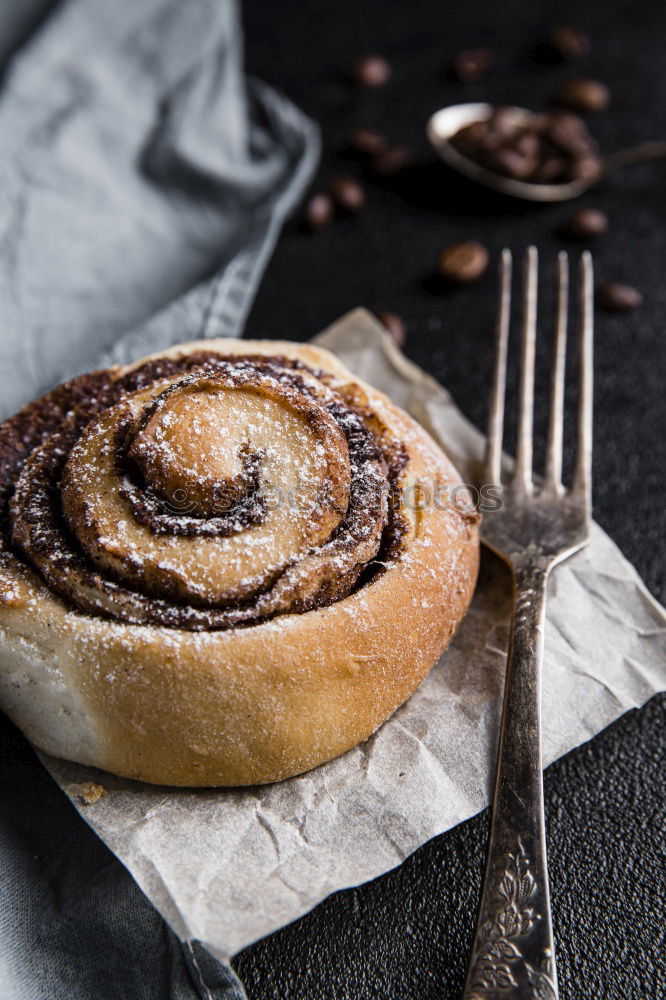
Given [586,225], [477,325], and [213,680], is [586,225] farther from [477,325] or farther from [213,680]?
[213,680]

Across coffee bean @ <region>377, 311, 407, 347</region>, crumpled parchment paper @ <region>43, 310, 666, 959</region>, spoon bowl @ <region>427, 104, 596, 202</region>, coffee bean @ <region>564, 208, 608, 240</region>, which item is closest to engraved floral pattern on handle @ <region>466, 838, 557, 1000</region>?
crumpled parchment paper @ <region>43, 310, 666, 959</region>

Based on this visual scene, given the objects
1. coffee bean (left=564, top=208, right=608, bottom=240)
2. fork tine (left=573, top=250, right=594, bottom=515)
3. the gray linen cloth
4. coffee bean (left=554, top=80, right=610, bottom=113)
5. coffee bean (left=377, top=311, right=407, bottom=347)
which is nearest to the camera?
fork tine (left=573, top=250, right=594, bottom=515)

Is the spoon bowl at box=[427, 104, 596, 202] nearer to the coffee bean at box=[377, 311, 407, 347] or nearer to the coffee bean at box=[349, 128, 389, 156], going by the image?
the coffee bean at box=[349, 128, 389, 156]

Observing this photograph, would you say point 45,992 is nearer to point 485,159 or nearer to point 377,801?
point 377,801

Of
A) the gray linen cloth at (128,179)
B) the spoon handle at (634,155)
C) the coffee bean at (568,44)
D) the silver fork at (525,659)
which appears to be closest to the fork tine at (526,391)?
the silver fork at (525,659)

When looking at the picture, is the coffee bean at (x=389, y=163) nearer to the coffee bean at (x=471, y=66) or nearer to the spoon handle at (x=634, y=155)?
the coffee bean at (x=471, y=66)

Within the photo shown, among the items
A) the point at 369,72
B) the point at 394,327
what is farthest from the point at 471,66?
the point at 394,327
